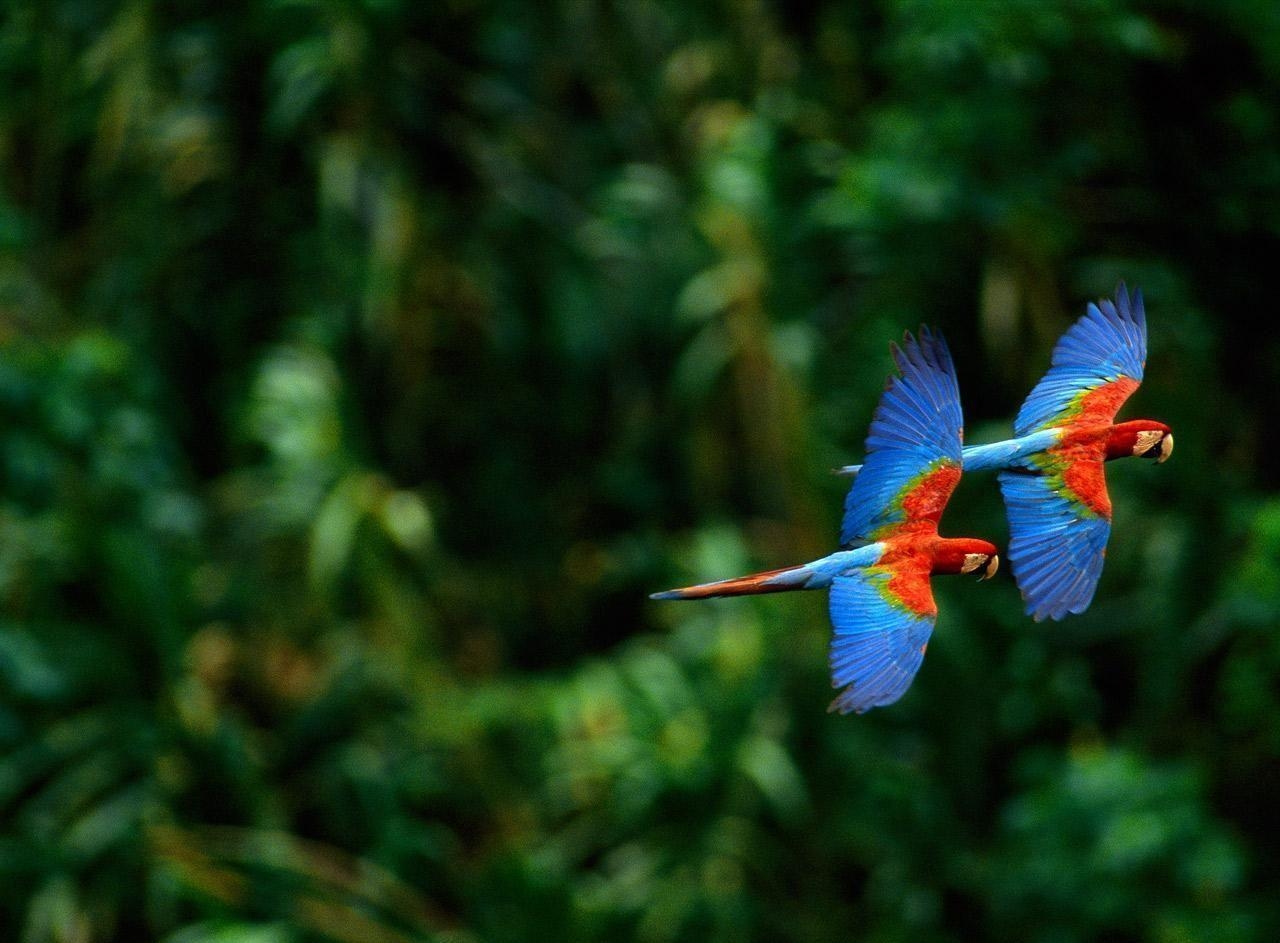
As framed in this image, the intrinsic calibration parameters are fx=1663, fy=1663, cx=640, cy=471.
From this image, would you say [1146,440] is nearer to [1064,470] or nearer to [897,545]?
[1064,470]

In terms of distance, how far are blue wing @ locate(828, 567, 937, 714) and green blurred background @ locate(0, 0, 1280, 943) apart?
5223 mm

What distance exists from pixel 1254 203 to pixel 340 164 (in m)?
4.46

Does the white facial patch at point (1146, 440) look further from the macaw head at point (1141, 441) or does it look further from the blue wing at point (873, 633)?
the blue wing at point (873, 633)

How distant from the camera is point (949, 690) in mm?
7457

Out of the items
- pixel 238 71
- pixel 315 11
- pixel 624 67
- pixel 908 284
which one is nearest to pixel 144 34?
pixel 238 71

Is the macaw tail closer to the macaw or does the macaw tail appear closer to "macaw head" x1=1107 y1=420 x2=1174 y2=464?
the macaw

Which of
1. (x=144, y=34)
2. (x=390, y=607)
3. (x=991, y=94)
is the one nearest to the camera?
(x=991, y=94)

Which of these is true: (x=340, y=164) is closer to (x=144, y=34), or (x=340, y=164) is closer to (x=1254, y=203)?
(x=144, y=34)

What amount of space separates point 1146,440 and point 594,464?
799cm

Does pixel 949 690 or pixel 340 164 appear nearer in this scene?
pixel 949 690

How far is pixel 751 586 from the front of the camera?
116 centimetres

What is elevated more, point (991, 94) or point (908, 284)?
point (991, 94)

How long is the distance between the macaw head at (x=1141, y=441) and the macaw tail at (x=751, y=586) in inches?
10.6

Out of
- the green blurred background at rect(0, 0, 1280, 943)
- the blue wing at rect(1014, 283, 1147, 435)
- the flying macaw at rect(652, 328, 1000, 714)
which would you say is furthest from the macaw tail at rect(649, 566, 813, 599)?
the green blurred background at rect(0, 0, 1280, 943)
